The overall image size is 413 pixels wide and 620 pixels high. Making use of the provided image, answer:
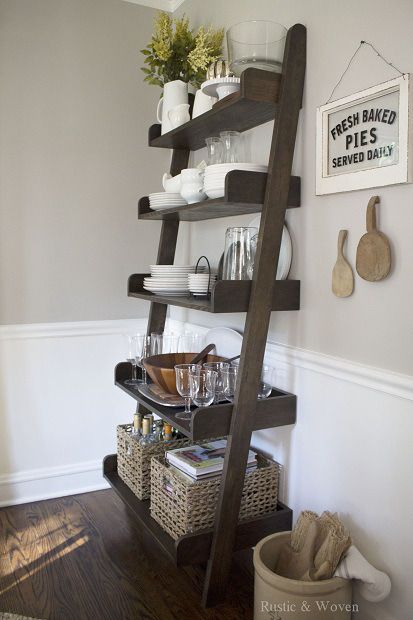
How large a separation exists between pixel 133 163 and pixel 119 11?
2.41 ft

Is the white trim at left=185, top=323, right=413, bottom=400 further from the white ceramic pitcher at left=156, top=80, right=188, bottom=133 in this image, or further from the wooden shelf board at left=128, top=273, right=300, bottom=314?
the white ceramic pitcher at left=156, top=80, right=188, bottom=133

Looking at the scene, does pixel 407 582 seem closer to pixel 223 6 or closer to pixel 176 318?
pixel 176 318

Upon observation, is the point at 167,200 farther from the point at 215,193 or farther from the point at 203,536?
the point at 203,536

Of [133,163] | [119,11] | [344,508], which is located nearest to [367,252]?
[344,508]

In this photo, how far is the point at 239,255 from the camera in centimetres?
192

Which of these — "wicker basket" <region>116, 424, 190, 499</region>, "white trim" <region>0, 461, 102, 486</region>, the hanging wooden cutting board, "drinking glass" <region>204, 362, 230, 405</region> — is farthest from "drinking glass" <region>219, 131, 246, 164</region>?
"white trim" <region>0, 461, 102, 486</region>

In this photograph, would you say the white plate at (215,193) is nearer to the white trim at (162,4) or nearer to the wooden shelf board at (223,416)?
the wooden shelf board at (223,416)

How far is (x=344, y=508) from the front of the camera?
1690 millimetres

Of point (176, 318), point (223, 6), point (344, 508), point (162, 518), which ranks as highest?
point (223, 6)

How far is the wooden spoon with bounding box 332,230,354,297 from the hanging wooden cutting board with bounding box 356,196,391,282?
0.06 m

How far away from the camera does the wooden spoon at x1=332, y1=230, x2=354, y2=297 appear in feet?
5.32

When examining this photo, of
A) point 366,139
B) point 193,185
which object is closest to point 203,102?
point 193,185

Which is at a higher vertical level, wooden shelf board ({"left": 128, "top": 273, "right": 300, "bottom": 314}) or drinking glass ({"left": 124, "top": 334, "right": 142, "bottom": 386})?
wooden shelf board ({"left": 128, "top": 273, "right": 300, "bottom": 314})

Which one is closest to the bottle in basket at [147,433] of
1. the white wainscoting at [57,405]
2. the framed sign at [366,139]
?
the white wainscoting at [57,405]
